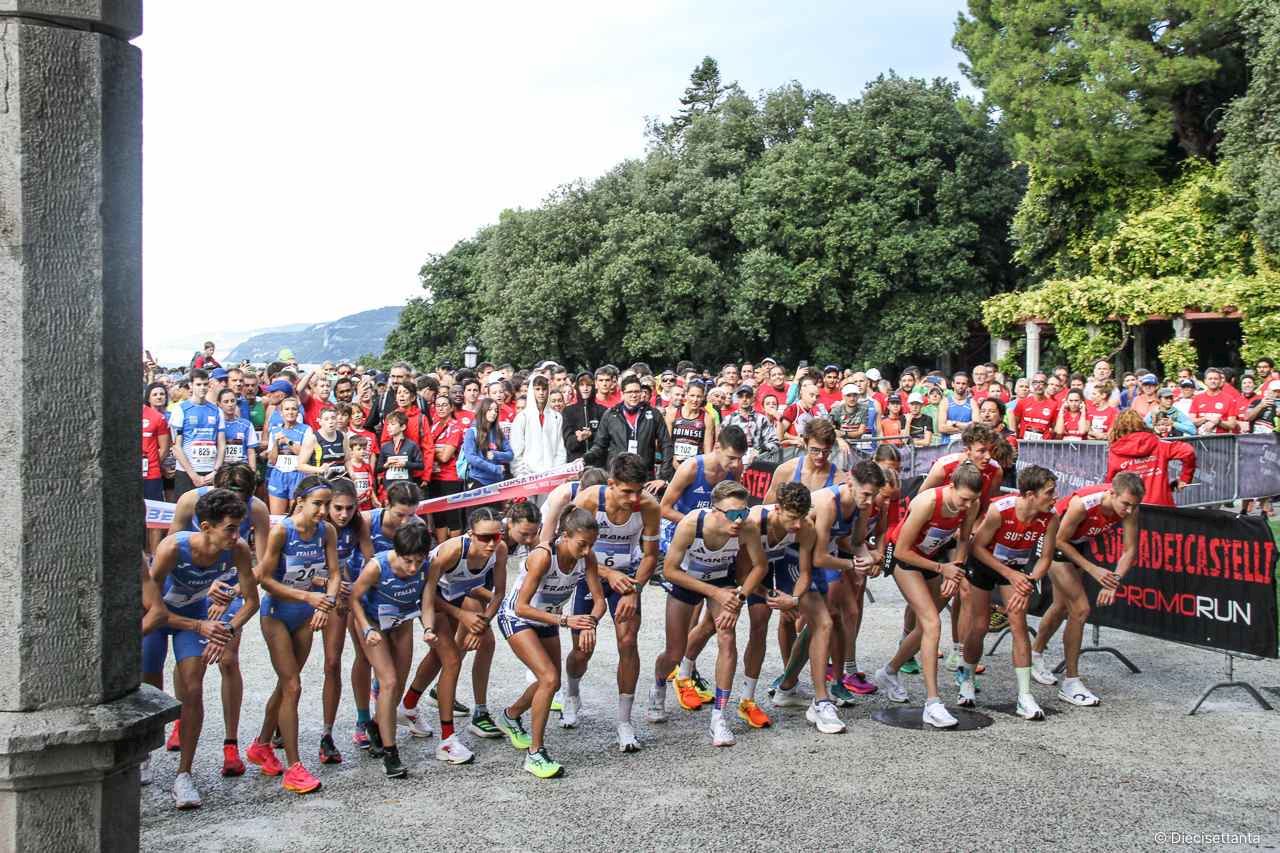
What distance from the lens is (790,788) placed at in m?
6.59

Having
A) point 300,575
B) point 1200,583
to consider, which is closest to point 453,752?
point 300,575

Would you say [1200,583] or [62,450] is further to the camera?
[1200,583]

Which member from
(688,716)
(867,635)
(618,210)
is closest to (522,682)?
(688,716)

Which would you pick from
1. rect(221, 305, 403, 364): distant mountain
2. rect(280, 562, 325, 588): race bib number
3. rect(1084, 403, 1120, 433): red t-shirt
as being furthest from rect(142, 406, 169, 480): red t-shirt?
rect(221, 305, 403, 364): distant mountain

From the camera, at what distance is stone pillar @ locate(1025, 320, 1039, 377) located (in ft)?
106

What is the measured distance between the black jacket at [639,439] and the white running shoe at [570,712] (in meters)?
4.45

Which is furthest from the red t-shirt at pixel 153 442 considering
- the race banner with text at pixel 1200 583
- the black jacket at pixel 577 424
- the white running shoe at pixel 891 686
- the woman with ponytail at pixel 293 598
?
the race banner with text at pixel 1200 583

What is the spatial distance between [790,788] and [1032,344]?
28.3 meters

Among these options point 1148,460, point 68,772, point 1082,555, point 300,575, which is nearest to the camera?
point 68,772

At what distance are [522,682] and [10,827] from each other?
5.79 metres

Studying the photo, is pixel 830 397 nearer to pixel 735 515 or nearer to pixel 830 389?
pixel 830 389

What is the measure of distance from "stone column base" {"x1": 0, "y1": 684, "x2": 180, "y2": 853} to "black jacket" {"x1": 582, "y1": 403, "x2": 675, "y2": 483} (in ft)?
29.4

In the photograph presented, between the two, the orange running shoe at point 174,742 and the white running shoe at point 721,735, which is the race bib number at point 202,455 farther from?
the white running shoe at point 721,735

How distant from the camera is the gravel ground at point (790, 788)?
230 inches
